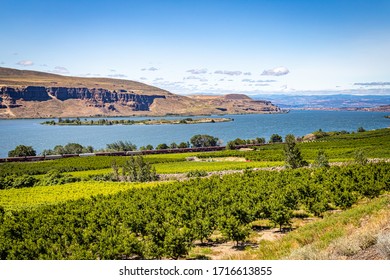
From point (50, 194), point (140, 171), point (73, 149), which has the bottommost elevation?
point (73, 149)

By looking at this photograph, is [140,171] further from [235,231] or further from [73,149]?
[73,149]

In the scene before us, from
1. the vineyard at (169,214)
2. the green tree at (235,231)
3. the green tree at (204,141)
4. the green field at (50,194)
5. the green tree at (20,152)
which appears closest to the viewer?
the vineyard at (169,214)

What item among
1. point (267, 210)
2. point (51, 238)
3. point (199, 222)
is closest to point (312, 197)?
point (267, 210)

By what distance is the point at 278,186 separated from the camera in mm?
30047

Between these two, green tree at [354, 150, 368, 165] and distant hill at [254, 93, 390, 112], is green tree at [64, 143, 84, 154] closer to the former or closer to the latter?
distant hill at [254, 93, 390, 112]

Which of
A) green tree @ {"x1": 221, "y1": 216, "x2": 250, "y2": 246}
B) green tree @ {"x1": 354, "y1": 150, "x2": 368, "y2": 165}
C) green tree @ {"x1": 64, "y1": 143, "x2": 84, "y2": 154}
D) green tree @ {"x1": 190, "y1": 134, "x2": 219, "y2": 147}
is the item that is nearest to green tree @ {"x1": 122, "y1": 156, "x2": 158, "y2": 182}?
green tree @ {"x1": 354, "y1": 150, "x2": 368, "y2": 165}

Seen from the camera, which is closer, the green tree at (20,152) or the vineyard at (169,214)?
the vineyard at (169,214)

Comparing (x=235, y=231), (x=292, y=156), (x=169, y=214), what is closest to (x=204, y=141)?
(x=292, y=156)

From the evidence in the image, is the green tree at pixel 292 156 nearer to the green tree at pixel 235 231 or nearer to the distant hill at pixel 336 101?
the distant hill at pixel 336 101

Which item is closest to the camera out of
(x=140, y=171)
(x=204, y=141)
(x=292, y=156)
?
→ (x=292, y=156)

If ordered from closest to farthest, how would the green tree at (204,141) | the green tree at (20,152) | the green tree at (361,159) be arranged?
the green tree at (361,159)
the green tree at (20,152)
the green tree at (204,141)

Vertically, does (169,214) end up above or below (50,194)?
above

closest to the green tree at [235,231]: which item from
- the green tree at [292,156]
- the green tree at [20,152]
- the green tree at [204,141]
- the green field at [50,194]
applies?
the green field at [50,194]
